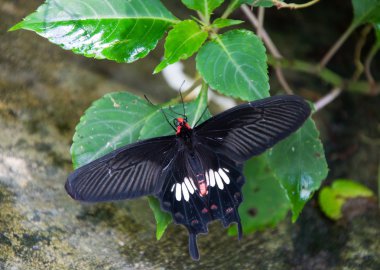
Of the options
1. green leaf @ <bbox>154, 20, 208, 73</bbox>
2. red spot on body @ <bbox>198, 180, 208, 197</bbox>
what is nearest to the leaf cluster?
green leaf @ <bbox>154, 20, 208, 73</bbox>

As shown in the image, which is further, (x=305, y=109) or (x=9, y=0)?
(x=9, y=0)

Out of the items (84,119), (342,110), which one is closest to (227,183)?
(84,119)

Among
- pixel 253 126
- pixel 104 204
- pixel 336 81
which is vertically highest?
pixel 253 126

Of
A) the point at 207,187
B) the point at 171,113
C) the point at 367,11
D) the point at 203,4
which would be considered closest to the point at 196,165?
the point at 207,187

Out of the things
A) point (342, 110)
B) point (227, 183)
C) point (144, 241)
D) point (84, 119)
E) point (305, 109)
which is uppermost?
point (84, 119)

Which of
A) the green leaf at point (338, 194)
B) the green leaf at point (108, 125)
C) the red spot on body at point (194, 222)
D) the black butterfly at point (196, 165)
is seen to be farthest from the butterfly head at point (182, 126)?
the green leaf at point (338, 194)

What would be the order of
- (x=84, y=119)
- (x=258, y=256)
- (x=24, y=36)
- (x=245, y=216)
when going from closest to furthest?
1. (x=84, y=119)
2. (x=258, y=256)
3. (x=245, y=216)
4. (x=24, y=36)

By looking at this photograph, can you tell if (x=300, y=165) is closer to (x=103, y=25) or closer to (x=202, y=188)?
(x=202, y=188)

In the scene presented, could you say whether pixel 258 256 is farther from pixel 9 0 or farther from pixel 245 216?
pixel 9 0
